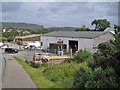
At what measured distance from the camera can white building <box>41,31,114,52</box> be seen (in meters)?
52.7

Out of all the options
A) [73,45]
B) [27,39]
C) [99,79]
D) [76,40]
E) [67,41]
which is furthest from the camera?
[27,39]

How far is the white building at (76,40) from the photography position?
5274 cm

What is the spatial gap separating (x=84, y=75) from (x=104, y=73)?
1329mm

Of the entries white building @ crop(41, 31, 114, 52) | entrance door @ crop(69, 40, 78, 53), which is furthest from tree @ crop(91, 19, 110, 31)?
entrance door @ crop(69, 40, 78, 53)

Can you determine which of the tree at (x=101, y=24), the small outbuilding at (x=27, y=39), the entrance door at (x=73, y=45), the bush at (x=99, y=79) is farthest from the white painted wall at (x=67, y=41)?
the bush at (x=99, y=79)

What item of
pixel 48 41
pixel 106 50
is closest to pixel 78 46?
pixel 48 41

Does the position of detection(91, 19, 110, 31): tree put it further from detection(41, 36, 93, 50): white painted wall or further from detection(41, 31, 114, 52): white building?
detection(41, 36, 93, 50): white painted wall

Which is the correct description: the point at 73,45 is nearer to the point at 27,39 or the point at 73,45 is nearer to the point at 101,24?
the point at 27,39

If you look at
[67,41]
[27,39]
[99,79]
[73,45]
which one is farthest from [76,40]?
[99,79]

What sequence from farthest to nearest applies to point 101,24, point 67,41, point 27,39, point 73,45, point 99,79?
point 101,24
point 27,39
point 67,41
point 73,45
point 99,79

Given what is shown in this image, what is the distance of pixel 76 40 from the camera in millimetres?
56562

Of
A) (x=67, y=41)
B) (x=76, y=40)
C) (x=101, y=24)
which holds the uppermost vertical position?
(x=101, y=24)

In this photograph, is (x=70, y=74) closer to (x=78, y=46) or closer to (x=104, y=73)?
(x=104, y=73)

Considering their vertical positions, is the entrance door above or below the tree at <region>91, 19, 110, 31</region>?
below
